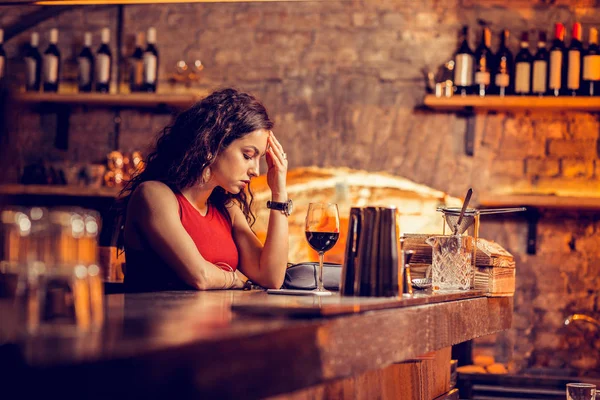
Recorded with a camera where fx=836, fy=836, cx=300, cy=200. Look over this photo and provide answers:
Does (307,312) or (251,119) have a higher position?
(251,119)

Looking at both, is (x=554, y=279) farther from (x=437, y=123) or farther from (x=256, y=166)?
(x=256, y=166)

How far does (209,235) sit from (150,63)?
2739 millimetres

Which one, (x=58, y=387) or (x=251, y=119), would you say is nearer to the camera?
(x=58, y=387)

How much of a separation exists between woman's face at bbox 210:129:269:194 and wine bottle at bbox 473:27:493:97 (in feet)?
7.87

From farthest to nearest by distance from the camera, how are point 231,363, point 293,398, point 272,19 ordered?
point 272,19 < point 293,398 < point 231,363

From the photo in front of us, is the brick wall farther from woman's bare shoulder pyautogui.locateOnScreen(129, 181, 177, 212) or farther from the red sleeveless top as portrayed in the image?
woman's bare shoulder pyautogui.locateOnScreen(129, 181, 177, 212)

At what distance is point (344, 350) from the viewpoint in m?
1.15

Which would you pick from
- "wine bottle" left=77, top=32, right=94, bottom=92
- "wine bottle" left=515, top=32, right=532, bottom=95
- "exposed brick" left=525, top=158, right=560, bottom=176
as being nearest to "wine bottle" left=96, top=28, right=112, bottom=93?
"wine bottle" left=77, top=32, right=94, bottom=92

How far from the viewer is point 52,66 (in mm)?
5133

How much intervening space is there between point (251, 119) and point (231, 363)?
1.77m

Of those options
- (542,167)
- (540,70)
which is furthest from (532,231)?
(540,70)

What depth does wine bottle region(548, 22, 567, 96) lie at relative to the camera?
4.53 meters

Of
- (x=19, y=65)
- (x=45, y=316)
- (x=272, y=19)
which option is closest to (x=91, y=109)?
(x=19, y=65)

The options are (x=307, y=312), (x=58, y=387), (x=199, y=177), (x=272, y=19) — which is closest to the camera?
(x=58, y=387)
